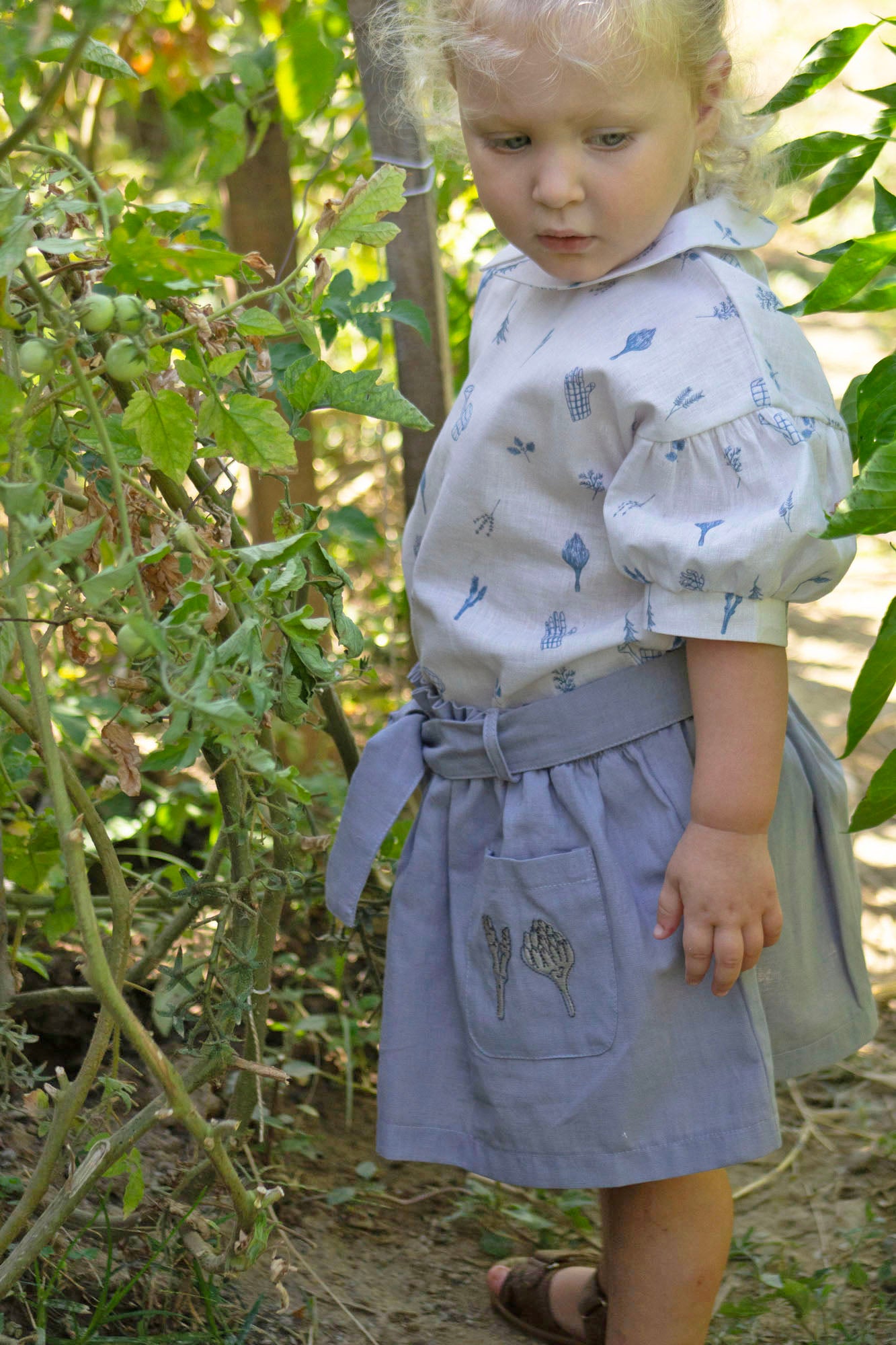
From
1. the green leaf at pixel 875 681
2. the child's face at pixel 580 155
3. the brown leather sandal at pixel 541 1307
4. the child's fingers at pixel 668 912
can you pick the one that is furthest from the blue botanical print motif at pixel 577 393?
the brown leather sandal at pixel 541 1307

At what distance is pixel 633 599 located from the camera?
3.80 feet

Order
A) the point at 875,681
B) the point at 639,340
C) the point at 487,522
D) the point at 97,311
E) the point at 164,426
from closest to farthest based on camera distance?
1. the point at 97,311
2. the point at 164,426
3. the point at 875,681
4. the point at 639,340
5. the point at 487,522

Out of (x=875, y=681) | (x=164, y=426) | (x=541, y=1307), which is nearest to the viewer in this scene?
(x=164, y=426)

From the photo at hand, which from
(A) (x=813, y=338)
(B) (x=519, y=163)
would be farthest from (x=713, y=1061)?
(A) (x=813, y=338)

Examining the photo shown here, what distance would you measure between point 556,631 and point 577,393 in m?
0.21

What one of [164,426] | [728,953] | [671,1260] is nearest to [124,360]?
[164,426]

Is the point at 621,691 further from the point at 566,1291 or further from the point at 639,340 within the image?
the point at 566,1291

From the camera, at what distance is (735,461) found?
41.6 inches

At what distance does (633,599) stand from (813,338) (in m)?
4.03

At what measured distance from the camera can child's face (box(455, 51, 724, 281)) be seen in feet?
3.51

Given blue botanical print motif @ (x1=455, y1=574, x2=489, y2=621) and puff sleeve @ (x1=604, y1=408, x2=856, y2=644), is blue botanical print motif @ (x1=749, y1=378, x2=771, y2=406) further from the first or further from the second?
blue botanical print motif @ (x1=455, y1=574, x2=489, y2=621)

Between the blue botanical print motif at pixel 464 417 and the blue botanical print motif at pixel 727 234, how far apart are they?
0.27 metres

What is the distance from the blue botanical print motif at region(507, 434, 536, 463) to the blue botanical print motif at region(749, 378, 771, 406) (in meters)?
0.21

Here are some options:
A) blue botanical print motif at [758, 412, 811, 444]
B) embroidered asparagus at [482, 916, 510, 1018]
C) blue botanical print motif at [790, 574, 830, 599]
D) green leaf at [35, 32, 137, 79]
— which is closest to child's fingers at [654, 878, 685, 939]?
embroidered asparagus at [482, 916, 510, 1018]
